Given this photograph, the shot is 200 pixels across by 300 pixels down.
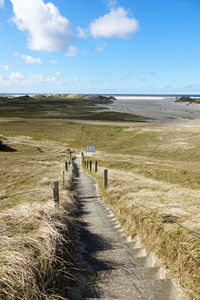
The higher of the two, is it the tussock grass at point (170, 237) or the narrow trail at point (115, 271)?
the tussock grass at point (170, 237)

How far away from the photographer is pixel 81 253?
19.2 feet

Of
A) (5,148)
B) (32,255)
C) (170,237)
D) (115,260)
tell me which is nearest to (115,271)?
(115,260)

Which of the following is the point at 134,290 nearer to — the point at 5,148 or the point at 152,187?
the point at 152,187

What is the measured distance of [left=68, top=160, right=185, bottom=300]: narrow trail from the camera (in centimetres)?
396

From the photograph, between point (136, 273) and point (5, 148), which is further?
point (5, 148)

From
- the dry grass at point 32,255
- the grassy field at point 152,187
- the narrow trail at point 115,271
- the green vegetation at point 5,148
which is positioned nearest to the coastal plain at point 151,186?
the grassy field at point 152,187

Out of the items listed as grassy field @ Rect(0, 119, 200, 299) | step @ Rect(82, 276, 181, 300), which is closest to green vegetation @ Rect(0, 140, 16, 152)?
grassy field @ Rect(0, 119, 200, 299)

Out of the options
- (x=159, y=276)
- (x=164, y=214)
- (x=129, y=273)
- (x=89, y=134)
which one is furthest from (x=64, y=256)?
(x=89, y=134)

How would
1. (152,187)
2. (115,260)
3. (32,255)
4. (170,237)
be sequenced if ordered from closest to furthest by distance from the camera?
(32,255)
(170,237)
(115,260)
(152,187)

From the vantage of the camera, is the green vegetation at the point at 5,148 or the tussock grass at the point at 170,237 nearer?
the tussock grass at the point at 170,237

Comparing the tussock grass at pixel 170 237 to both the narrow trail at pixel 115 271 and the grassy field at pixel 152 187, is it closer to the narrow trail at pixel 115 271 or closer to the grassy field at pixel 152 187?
the grassy field at pixel 152 187

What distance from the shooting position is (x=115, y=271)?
4.76m

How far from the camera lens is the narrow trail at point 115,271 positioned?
3.96 metres

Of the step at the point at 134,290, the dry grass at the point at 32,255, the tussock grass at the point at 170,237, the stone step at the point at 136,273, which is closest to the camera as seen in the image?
the dry grass at the point at 32,255
